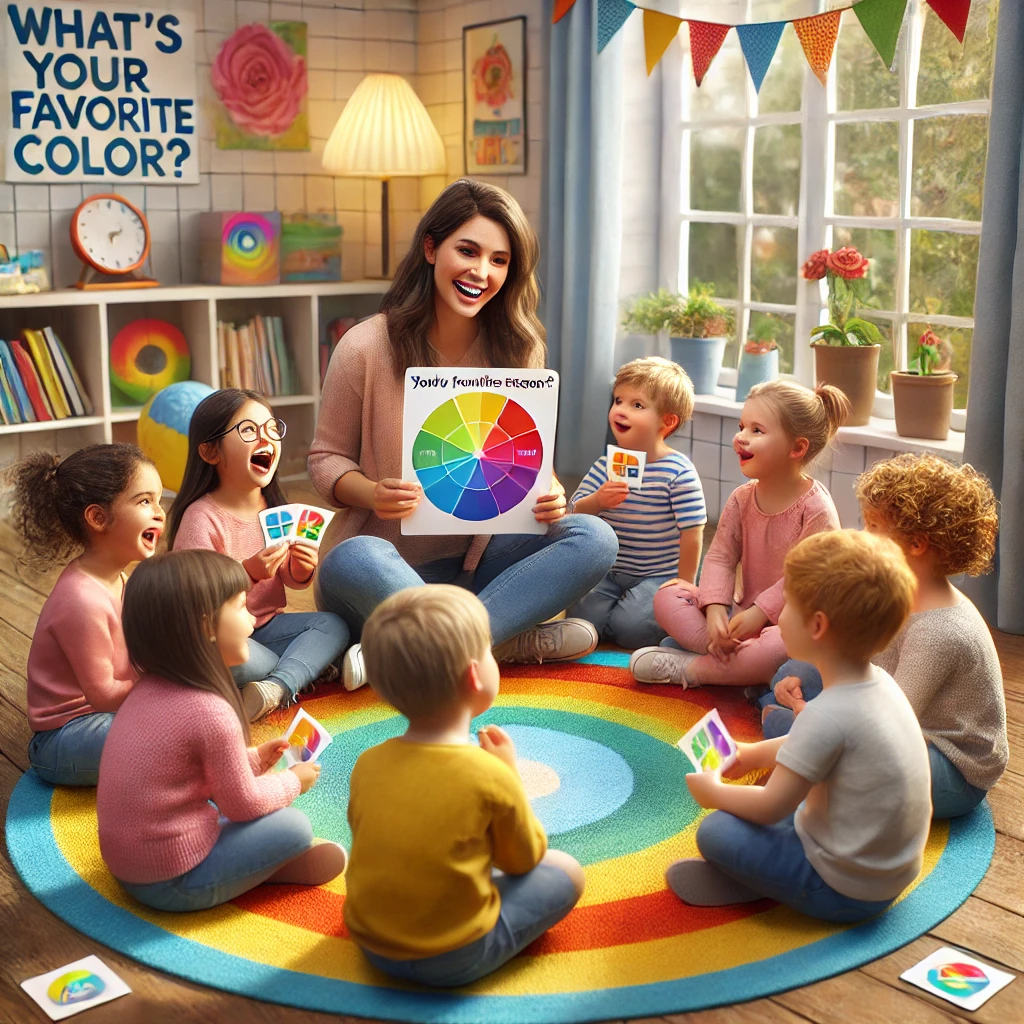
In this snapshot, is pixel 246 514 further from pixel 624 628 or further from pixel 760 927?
pixel 760 927

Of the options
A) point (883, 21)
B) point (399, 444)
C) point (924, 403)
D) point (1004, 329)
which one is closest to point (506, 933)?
point (399, 444)

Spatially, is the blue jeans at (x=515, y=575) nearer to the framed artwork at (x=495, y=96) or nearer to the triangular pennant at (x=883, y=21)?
the triangular pennant at (x=883, y=21)

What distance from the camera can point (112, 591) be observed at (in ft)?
7.23

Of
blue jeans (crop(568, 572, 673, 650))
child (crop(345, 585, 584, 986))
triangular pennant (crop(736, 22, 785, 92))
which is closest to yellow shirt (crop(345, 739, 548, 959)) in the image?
child (crop(345, 585, 584, 986))

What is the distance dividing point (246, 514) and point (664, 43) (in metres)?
2.15

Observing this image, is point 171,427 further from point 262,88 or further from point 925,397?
point 925,397

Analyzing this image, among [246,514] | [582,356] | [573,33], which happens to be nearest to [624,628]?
[246,514]

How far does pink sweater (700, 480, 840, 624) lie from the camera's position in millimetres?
2584

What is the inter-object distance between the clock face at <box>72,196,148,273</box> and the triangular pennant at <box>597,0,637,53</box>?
177 cm

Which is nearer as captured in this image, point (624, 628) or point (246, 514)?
point (246, 514)

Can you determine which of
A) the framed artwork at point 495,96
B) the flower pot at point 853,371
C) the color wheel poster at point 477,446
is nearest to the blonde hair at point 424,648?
the color wheel poster at point 477,446

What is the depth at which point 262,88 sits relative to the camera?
490 centimetres

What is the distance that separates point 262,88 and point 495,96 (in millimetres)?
921

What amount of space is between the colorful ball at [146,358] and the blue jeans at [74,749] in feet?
8.52
